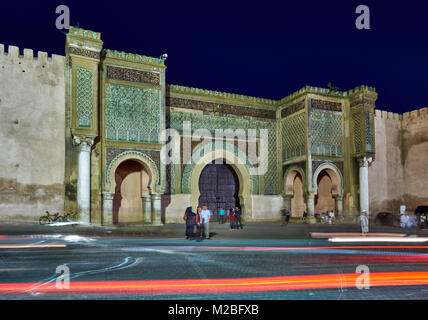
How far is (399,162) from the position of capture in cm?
1817

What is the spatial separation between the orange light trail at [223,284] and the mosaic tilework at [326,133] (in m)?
11.5

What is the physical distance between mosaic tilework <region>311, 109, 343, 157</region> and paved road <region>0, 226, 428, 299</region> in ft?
30.1

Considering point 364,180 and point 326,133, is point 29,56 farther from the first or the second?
point 364,180

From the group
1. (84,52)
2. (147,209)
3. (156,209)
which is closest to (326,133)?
(156,209)

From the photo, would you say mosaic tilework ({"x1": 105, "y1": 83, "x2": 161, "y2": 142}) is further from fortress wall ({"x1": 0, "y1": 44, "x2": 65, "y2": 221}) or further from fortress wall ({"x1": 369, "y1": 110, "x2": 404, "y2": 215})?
fortress wall ({"x1": 369, "y1": 110, "x2": 404, "y2": 215})

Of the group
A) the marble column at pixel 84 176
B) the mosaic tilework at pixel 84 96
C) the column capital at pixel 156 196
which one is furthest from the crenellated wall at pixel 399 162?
the mosaic tilework at pixel 84 96

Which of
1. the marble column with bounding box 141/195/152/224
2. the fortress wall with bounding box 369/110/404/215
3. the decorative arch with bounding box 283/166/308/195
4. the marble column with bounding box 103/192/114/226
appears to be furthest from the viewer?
the fortress wall with bounding box 369/110/404/215

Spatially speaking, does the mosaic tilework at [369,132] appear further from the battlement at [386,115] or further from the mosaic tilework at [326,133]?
the battlement at [386,115]

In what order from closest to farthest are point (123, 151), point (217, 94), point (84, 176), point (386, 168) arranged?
point (84, 176) < point (123, 151) < point (217, 94) < point (386, 168)

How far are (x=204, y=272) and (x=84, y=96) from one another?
9.01 meters

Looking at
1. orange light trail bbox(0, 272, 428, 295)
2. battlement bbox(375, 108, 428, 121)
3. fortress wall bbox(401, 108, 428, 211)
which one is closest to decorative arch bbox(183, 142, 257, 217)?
battlement bbox(375, 108, 428, 121)

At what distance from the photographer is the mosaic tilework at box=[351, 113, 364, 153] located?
610 inches

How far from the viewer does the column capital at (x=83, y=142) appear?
37.7 ft
